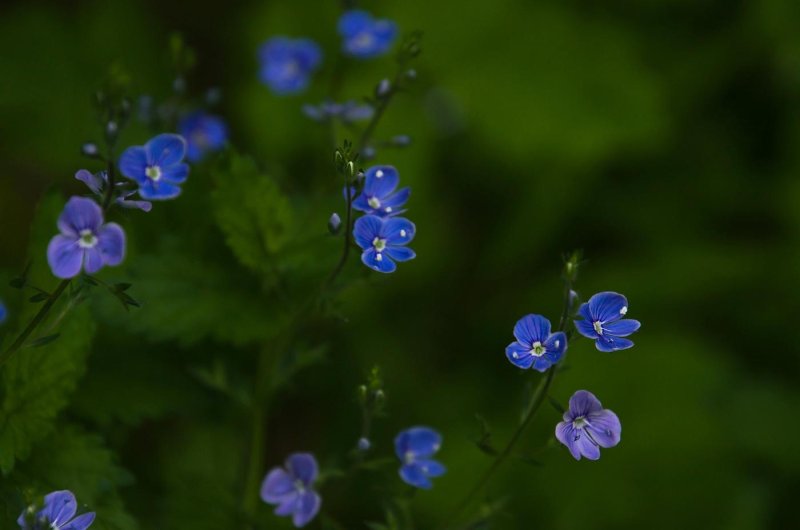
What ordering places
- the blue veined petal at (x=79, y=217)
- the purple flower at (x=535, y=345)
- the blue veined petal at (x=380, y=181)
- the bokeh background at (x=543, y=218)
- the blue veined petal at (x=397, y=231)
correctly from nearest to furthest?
1. the blue veined petal at (x=79, y=217)
2. the purple flower at (x=535, y=345)
3. the blue veined petal at (x=397, y=231)
4. the blue veined petal at (x=380, y=181)
5. the bokeh background at (x=543, y=218)

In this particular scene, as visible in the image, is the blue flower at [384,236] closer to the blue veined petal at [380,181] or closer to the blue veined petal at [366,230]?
the blue veined petal at [366,230]

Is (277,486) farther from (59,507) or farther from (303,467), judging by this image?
(59,507)

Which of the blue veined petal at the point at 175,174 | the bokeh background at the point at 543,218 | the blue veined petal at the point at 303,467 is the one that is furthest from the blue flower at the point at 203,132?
the blue veined petal at the point at 303,467

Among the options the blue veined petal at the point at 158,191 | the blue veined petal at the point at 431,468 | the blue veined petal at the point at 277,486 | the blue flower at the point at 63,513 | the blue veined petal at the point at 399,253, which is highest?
the blue veined petal at the point at 158,191

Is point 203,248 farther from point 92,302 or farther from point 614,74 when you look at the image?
point 614,74

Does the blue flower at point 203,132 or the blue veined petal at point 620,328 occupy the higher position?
the blue veined petal at point 620,328

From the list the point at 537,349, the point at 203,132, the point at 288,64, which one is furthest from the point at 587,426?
the point at 288,64
